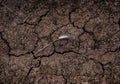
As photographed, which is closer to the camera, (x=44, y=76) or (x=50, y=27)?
(x=44, y=76)

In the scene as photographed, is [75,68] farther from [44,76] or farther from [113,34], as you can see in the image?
[113,34]

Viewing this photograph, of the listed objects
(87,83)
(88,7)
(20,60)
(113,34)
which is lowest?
(87,83)

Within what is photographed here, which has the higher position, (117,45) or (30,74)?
(117,45)

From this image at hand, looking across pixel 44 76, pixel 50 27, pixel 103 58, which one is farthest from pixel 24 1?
pixel 103 58

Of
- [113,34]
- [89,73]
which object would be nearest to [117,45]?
[113,34]

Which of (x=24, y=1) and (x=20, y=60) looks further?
(x=24, y=1)

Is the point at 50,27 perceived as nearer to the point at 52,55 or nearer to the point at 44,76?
the point at 52,55
